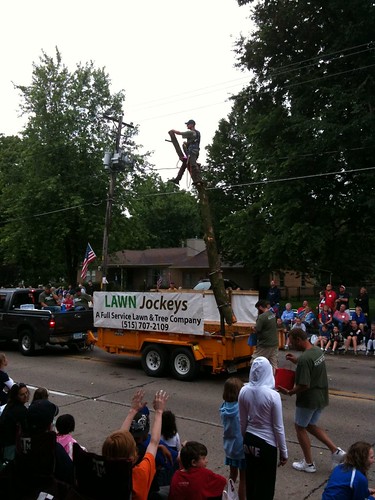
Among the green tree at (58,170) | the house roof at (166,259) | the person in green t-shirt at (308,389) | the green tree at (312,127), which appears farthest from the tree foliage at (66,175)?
the person in green t-shirt at (308,389)

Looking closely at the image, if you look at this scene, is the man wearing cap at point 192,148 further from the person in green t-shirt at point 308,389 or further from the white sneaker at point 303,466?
the white sneaker at point 303,466

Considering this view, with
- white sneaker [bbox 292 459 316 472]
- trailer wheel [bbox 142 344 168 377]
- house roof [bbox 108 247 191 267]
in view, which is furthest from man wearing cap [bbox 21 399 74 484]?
house roof [bbox 108 247 191 267]

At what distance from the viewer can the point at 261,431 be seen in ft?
14.1

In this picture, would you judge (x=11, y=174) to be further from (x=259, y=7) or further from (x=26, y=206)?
(x=259, y=7)

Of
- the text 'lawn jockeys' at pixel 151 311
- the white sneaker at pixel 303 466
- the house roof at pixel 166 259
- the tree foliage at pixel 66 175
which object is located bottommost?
the white sneaker at pixel 303 466

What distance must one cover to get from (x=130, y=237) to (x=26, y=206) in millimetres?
7261

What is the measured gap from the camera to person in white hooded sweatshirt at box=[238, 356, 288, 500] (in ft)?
13.8

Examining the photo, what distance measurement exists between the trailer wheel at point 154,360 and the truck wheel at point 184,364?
0.84ft

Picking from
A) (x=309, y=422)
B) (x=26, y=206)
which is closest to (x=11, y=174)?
(x=26, y=206)

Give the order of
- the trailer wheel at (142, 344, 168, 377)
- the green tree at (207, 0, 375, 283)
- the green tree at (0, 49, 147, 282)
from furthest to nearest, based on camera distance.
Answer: the green tree at (0, 49, 147, 282) → the green tree at (207, 0, 375, 283) → the trailer wheel at (142, 344, 168, 377)

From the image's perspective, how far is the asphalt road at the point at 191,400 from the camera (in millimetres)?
6047

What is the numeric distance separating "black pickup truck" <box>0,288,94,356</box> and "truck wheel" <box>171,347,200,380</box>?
14.6 feet

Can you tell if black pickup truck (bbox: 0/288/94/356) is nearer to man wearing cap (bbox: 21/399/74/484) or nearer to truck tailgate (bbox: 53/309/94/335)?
truck tailgate (bbox: 53/309/94/335)

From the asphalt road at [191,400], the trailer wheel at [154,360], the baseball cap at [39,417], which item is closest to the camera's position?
the baseball cap at [39,417]
